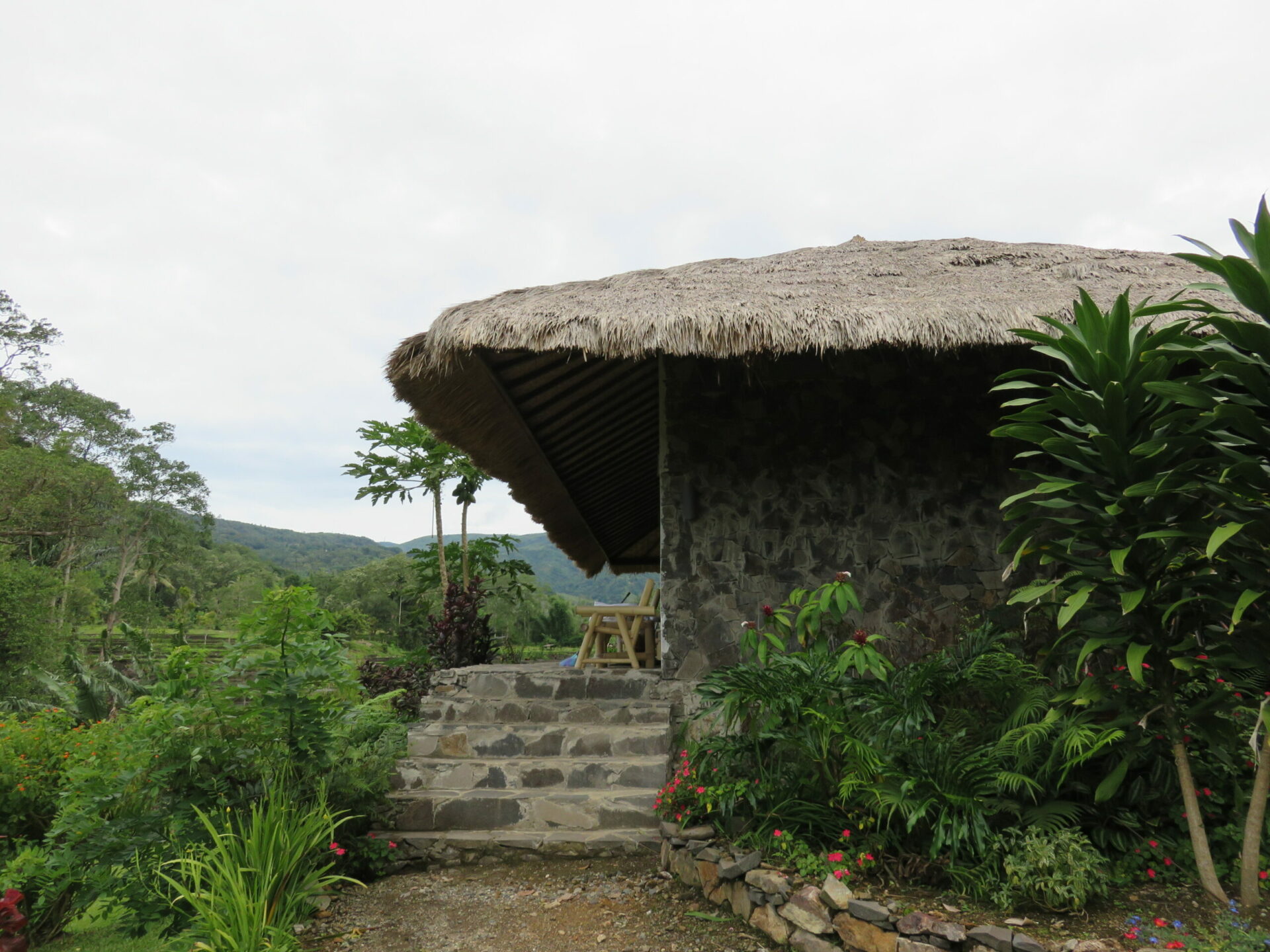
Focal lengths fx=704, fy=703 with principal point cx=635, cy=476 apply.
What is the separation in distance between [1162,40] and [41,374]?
2623 cm

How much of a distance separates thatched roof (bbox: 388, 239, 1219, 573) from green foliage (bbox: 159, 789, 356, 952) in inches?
89.3

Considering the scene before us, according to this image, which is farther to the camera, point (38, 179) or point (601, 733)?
point (38, 179)

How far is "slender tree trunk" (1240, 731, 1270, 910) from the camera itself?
2.02 meters

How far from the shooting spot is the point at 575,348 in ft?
12.4

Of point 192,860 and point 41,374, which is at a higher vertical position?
point 41,374

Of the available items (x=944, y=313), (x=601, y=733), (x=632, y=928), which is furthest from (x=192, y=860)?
(x=944, y=313)

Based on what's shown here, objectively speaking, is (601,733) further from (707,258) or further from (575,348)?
(707,258)

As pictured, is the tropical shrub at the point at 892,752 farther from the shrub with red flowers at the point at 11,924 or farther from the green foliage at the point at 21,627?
the green foliage at the point at 21,627

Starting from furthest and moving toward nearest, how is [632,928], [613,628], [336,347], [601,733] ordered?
[336,347] < [613,628] < [601,733] < [632,928]

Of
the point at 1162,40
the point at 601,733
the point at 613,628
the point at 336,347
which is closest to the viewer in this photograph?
the point at 601,733

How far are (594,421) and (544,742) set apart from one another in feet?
8.55

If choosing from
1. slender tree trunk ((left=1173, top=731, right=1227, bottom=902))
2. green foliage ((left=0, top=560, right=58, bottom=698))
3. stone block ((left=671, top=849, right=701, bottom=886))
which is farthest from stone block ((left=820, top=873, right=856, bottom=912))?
green foliage ((left=0, top=560, right=58, bottom=698))

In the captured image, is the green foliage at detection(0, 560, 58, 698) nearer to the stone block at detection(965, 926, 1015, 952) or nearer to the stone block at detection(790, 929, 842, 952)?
the stone block at detection(790, 929, 842, 952)

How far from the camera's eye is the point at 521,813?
344 centimetres
